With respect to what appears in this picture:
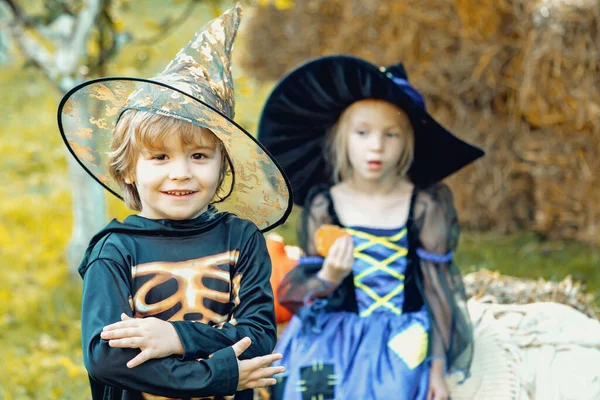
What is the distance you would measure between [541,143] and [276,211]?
3718 mm

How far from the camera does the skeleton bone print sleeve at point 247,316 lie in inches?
71.1

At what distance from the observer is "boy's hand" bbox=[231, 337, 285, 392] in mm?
1832

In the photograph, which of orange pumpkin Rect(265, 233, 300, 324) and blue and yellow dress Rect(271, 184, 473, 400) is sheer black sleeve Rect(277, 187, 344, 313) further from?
orange pumpkin Rect(265, 233, 300, 324)

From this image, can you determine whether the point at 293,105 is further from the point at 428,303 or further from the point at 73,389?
the point at 73,389

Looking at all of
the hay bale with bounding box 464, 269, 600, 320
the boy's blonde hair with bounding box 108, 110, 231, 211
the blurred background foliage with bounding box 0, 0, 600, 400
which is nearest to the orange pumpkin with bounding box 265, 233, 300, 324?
the hay bale with bounding box 464, 269, 600, 320

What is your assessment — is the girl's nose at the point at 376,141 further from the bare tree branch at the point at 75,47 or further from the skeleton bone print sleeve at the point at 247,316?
the bare tree branch at the point at 75,47

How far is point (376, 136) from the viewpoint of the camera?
3.14 m

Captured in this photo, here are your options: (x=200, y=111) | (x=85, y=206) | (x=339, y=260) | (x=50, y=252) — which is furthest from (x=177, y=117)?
(x=50, y=252)

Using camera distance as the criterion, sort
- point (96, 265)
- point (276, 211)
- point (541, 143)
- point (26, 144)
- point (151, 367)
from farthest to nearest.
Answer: point (26, 144), point (541, 143), point (276, 211), point (96, 265), point (151, 367)

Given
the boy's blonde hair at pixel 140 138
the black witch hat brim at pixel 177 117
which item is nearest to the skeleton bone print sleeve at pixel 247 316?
the black witch hat brim at pixel 177 117

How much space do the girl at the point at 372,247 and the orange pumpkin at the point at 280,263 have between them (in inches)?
5.3

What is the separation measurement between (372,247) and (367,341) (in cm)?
39

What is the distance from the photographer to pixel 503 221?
5.93 metres

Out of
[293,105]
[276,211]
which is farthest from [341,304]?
[276,211]
